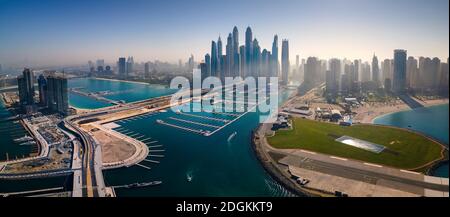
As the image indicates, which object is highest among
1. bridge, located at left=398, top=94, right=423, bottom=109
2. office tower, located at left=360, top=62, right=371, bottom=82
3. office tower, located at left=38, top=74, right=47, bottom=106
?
office tower, located at left=360, top=62, right=371, bottom=82

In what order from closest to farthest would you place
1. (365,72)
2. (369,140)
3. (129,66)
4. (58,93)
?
(369,140), (58,93), (365,72), (129,66)

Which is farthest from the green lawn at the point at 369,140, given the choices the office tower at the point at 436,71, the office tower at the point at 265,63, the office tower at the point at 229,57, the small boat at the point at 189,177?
the office tower at the point at 265,63

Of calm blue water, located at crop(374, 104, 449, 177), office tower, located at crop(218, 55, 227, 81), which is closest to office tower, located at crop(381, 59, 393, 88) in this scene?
calm blue water, located at crop(374, 104, 449, 177)

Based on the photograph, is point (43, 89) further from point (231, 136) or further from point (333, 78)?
point (333, 78)

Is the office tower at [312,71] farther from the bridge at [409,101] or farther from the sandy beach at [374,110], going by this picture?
the bridge at [409,101]

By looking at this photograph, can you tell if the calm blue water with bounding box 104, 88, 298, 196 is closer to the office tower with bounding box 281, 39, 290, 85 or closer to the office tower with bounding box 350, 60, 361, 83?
the office tower with bounding box 350, 60, 361, 83

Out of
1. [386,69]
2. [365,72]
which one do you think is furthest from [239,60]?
[386,69]
